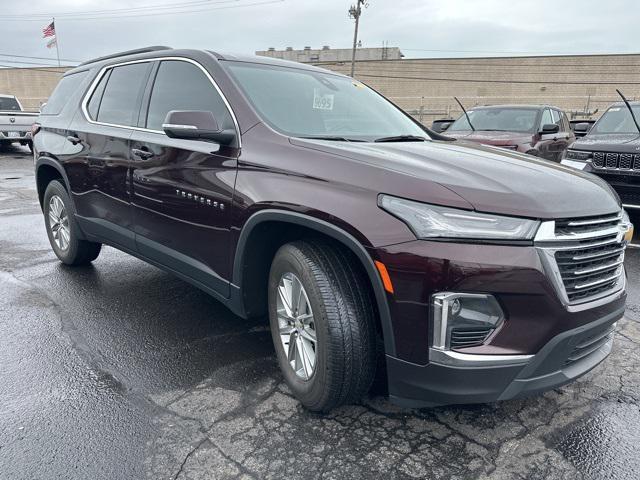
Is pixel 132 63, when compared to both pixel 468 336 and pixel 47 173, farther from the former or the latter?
pixel 468 336

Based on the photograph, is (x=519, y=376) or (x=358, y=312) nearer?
(x=519, y=376)

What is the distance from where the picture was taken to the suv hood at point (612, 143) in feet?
19.7

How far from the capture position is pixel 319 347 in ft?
7.68

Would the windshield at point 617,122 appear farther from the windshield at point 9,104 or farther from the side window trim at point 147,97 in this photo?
the windshield at point 9,104

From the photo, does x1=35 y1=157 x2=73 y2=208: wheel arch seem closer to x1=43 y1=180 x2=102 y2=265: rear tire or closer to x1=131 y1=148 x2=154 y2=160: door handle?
x1=43 y1=180 x2=102 y2=265: rear tire

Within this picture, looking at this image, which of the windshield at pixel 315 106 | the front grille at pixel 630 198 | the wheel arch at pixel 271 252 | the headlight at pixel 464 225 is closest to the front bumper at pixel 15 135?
the windshield at pixel 315 106

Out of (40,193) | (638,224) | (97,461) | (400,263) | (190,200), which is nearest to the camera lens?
(400,263)

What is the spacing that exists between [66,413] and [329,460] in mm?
1412

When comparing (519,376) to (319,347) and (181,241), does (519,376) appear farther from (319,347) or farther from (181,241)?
(181,241)

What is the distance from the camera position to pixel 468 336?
2008 millimetres

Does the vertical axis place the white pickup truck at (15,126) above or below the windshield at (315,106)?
below

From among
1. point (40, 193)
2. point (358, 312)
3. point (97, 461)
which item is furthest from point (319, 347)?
point (40, 193)

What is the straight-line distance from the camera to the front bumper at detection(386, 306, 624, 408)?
201cm

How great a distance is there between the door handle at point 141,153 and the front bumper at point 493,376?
2205 millimetres
